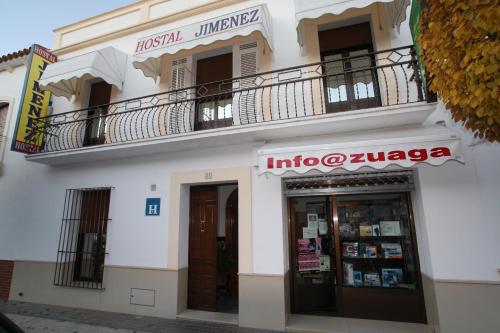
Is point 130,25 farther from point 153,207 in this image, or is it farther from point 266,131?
point 266,131

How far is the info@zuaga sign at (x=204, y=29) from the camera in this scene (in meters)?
6.48

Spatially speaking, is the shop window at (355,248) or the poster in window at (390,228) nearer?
the shop window at (355,248)

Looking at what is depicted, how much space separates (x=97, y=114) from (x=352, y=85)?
7.98 meters

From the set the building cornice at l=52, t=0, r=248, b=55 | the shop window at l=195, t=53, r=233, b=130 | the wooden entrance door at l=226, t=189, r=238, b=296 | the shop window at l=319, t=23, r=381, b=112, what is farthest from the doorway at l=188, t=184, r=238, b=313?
the building cornice at l=52, t=0, r=248, b=55

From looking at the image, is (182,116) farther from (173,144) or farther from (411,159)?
Result: (411,159)

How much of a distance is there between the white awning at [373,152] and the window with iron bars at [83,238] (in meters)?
5.35

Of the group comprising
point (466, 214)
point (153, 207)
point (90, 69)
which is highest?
point (90, 69)

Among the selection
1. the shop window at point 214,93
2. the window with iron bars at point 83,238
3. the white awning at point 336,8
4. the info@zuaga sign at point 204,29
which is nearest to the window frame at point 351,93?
the white awning at point 336,8

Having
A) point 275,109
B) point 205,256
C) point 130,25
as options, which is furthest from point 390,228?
point 130,25

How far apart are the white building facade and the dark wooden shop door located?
3 cm

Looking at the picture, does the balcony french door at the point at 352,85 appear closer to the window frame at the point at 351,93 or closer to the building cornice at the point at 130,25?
the window frame at the point at 351,93

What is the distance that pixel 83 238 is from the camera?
8.19 metres

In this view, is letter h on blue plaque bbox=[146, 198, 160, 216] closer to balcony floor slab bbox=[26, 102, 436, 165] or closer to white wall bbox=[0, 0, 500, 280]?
white wall bbox=[0, 0, 500, 280]

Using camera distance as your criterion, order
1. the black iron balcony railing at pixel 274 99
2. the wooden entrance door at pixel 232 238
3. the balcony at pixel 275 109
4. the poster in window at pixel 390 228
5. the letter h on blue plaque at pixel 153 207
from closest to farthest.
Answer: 1. the balcony at pixel 275 109
2. the black iron balcony railing at pixel 274 99
3. the poster in window at pixel 390 228
4. the letter h on blue plaque at pixel 153 207
5. the wooden entrance door at pixel 232 238
